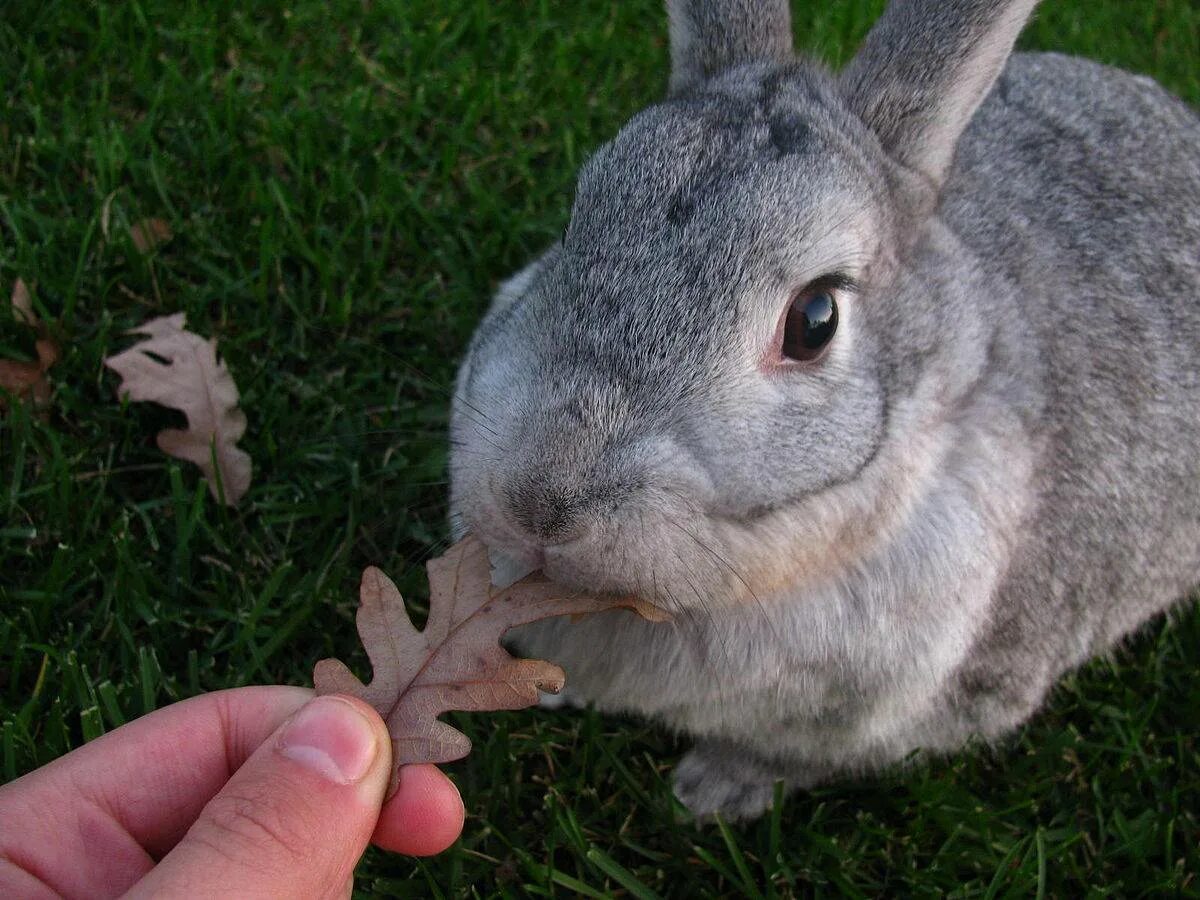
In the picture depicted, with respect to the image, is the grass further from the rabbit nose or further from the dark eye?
the dark eye

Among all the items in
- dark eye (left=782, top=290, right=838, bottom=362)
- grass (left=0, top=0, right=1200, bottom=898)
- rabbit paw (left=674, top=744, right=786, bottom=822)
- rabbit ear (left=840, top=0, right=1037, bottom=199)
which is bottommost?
rabbit paw (left=674, top=744, right=786, bottom=822)

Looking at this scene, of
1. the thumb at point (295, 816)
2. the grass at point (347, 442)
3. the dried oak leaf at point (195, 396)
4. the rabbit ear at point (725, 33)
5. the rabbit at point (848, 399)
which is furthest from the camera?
the dried oak leaf at point (195, 396)

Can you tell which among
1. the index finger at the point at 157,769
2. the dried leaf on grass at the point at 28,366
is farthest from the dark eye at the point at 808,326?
the dried leaf on grass at the point at 28,366

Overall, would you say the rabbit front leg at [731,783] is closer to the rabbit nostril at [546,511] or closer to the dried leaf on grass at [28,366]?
the rabbit nostril at [546,511]

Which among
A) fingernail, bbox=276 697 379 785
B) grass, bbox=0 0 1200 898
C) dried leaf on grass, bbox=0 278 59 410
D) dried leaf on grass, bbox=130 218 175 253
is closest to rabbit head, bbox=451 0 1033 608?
fingernail, bbox=276 697 379 785

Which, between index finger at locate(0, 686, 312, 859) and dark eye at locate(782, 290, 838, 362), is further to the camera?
dark eye at locate(782, 290, 838, 362)

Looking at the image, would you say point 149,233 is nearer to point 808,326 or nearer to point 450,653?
point 450,653

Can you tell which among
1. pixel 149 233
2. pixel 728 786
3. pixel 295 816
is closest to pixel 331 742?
pixel 295 816
